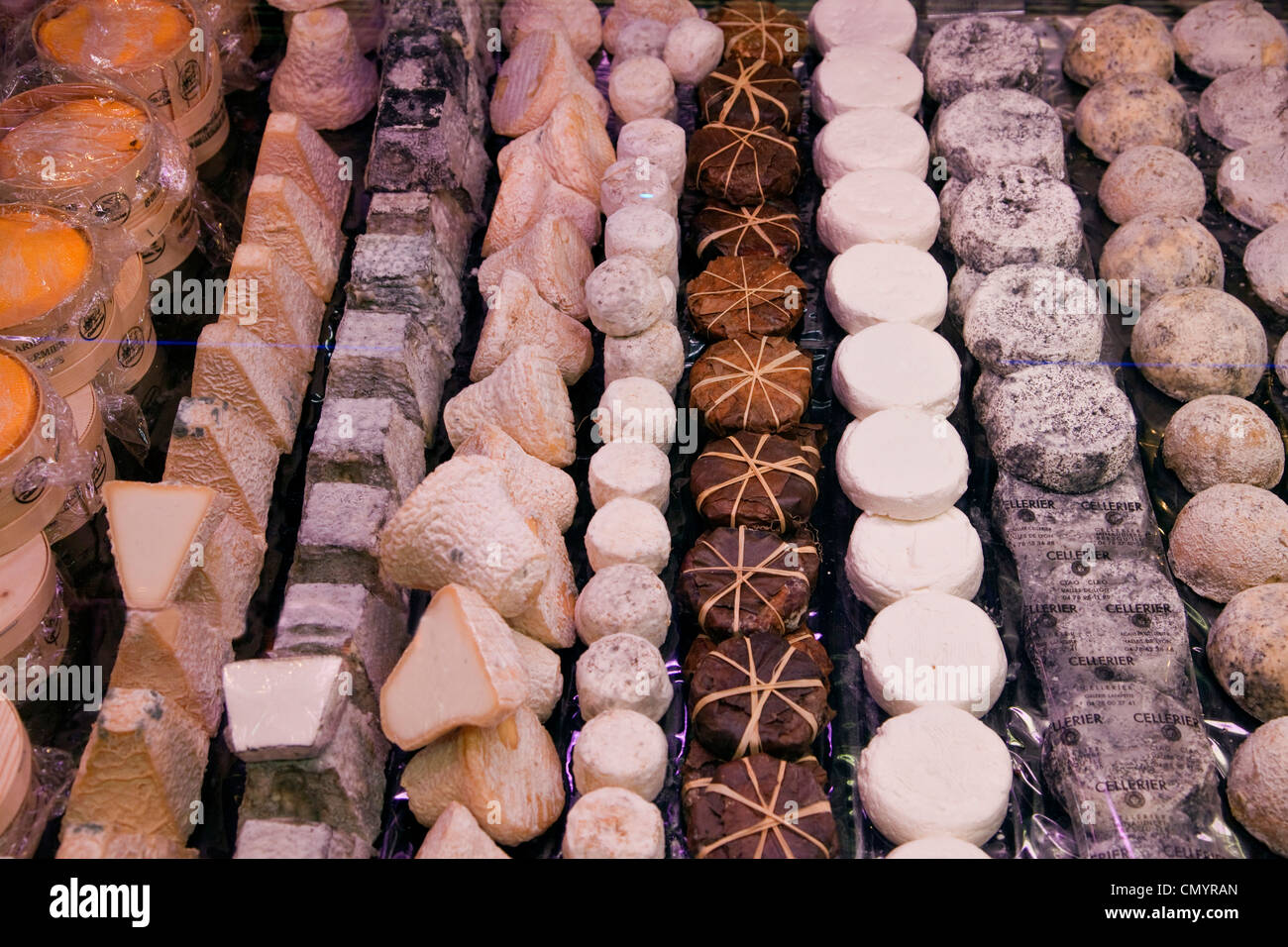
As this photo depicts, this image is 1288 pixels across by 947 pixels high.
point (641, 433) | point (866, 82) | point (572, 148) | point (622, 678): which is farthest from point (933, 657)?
point (866, 82)

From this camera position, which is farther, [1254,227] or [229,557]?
[1254,227]

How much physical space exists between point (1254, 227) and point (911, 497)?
1.65m

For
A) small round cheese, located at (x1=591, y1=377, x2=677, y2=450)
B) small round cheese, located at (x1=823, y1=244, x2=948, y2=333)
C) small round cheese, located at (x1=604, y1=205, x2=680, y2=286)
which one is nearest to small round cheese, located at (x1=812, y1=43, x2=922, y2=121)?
small round cheese, located at (x1=823, y1=244, x2=948, y2=333)

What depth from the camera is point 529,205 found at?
386 cm

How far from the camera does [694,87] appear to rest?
174 inches

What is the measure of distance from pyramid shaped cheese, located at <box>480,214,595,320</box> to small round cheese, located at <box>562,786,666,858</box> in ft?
4.84

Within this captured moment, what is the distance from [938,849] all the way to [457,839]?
3.07 ft

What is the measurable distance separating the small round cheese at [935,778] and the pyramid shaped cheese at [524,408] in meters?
1.11

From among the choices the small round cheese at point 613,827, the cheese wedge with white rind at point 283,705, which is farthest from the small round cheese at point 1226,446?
the cheese wedge with white rind at point 283,705

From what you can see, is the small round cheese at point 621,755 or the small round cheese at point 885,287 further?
the small round cheese at point 885,287

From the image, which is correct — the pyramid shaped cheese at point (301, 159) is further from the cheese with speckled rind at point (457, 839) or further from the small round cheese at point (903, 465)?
the cheese with speckled rind at point (457, 839)

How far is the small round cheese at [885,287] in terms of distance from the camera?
3.62m

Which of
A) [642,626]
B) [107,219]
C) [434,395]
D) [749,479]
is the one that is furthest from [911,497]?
[107,219]

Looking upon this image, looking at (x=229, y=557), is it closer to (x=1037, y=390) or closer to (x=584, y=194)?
(x=584, y=194)
